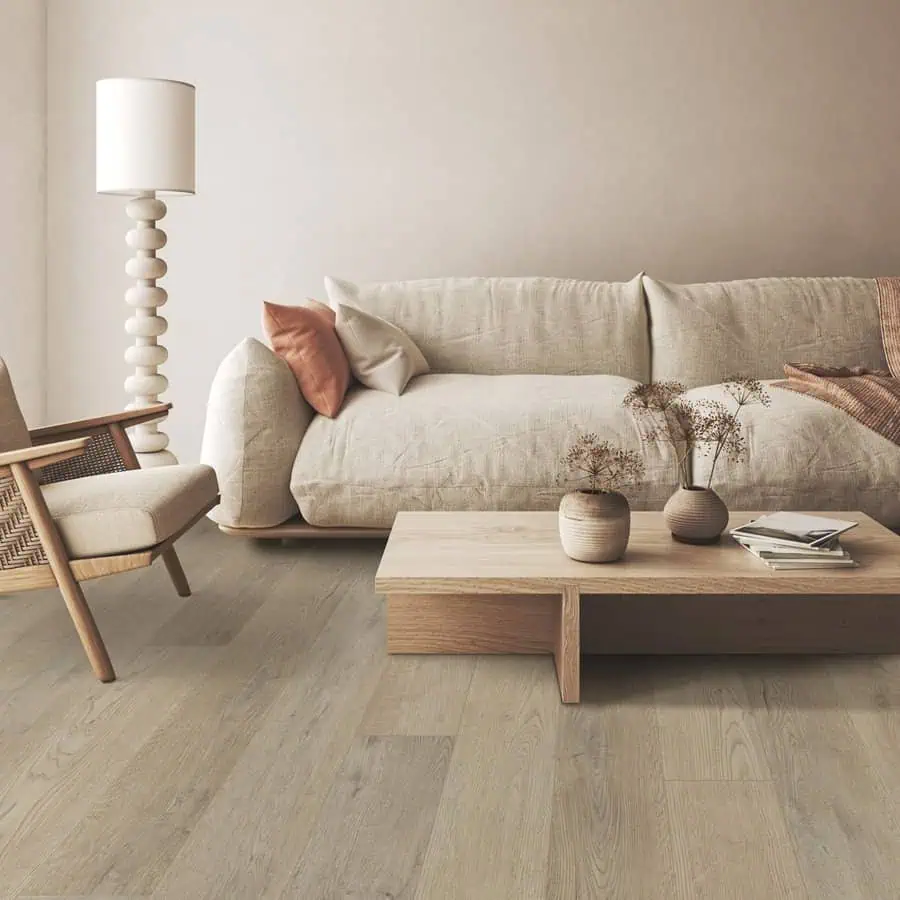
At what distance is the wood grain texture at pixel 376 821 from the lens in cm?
164

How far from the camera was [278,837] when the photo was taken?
1.77 m

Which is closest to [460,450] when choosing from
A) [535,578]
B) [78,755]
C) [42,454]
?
[535,578]

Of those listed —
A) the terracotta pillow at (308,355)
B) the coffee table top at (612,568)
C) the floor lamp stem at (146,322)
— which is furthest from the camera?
the floor lamp stem at (146,322)

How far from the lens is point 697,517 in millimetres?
2604

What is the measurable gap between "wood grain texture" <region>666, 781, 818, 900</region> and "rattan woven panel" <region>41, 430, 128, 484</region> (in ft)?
6.28

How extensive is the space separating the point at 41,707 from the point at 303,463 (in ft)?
4.44

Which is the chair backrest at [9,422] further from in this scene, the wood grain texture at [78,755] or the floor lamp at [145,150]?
the floor lamp at [145,150]

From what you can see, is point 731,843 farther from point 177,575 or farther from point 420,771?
point 177,575

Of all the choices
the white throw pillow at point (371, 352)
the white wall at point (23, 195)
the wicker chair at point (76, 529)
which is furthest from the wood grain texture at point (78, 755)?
the white wall at point (23, 195)

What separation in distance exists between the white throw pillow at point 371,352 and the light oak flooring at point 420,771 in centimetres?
112

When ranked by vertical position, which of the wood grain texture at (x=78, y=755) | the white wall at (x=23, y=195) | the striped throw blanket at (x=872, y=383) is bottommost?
the wood grain texture at (x=78, y=755)

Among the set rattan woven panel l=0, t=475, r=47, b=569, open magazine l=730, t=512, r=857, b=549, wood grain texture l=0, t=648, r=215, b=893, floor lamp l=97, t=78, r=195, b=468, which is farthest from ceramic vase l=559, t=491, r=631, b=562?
floor lamp l=97, t=78, r=195, b=468

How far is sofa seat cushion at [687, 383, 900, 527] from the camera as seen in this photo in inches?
133

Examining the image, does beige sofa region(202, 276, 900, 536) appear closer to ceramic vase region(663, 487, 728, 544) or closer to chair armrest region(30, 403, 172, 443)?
chair armrest region(30, 403, 172, 443)
